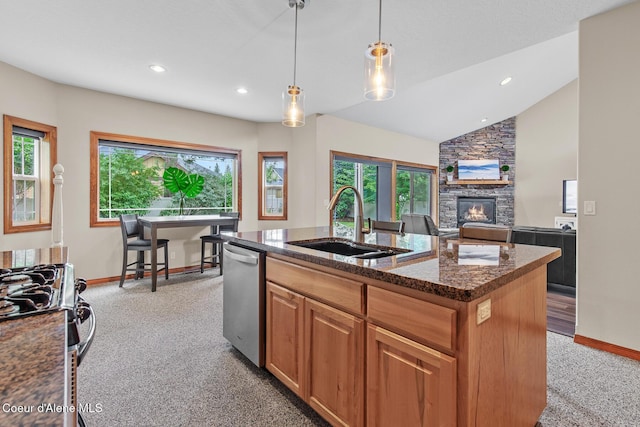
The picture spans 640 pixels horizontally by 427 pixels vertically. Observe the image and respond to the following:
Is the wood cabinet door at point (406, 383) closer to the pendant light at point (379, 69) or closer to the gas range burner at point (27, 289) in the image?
the gas range burner at point (27, 289)

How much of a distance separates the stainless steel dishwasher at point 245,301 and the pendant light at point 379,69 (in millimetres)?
1378

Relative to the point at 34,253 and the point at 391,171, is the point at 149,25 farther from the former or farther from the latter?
the point at 391,171

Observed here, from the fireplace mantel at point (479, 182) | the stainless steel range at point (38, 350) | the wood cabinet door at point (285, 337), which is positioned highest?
the fireplace mantel at point (479, 182)

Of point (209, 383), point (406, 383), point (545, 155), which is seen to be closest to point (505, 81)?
point (545, 155)

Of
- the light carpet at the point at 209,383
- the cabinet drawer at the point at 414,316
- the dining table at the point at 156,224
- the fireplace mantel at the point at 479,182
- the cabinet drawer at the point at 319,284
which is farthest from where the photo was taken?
the fireplace mantel at the point at 479,182

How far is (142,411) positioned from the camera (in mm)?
1766

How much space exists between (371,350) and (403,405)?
224 mm

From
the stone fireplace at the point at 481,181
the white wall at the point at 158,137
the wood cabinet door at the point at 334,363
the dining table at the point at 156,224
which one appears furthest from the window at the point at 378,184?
the wood cabinet door at the point at 334,363

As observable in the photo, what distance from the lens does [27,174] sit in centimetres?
379

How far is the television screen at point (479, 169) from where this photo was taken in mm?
→ 8055

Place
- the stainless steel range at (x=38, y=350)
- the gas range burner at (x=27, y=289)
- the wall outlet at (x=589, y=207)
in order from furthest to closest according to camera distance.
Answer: the wall outlet at (x=589, y=207)
the gas range burner at (x=27, y=289)
the stainless steel range at (x=38, y=350)

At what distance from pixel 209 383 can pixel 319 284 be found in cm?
112

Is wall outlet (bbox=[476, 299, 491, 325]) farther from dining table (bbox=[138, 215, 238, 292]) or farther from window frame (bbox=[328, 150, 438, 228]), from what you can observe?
window frame (bbox=[328, 150, 438, 228])

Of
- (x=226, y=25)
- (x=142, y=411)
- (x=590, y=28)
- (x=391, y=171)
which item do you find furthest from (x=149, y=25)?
(x=391, y=171)
